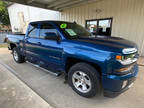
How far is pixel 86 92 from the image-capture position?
205 cm

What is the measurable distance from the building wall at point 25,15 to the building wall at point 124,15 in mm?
4506

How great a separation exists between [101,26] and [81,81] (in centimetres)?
515

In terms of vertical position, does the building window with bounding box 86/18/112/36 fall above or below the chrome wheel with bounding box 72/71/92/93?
above

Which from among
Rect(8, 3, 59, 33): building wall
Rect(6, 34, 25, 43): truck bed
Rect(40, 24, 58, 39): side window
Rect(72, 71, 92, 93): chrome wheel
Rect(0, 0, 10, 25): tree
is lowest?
Rect(72, 71, 92, 93): chrome wheel

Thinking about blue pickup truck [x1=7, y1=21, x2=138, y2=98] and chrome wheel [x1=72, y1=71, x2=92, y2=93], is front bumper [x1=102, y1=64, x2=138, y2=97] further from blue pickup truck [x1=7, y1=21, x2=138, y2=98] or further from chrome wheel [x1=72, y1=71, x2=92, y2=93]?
chrome wheel [x1=72, y1=71, x2=92, y2=93]

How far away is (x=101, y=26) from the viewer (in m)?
6.24

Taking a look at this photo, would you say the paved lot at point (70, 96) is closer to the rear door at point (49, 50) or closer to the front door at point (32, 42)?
the rear door at point (49, 50)

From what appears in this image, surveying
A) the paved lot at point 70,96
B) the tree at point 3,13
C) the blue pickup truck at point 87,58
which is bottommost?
the paved lot at point 70,96

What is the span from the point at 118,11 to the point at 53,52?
16.3ft

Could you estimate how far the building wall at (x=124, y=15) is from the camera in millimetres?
4827

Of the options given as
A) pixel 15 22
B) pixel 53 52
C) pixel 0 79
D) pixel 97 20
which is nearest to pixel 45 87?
pixel 53 52

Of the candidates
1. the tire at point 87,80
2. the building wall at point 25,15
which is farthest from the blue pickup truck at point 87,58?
the building wall at point 25,15

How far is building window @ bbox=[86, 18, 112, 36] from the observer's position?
5912mm

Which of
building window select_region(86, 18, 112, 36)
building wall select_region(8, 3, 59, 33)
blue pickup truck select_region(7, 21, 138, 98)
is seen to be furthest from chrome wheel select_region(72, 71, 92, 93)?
building wall select_region(8, 3, 59, 33)
